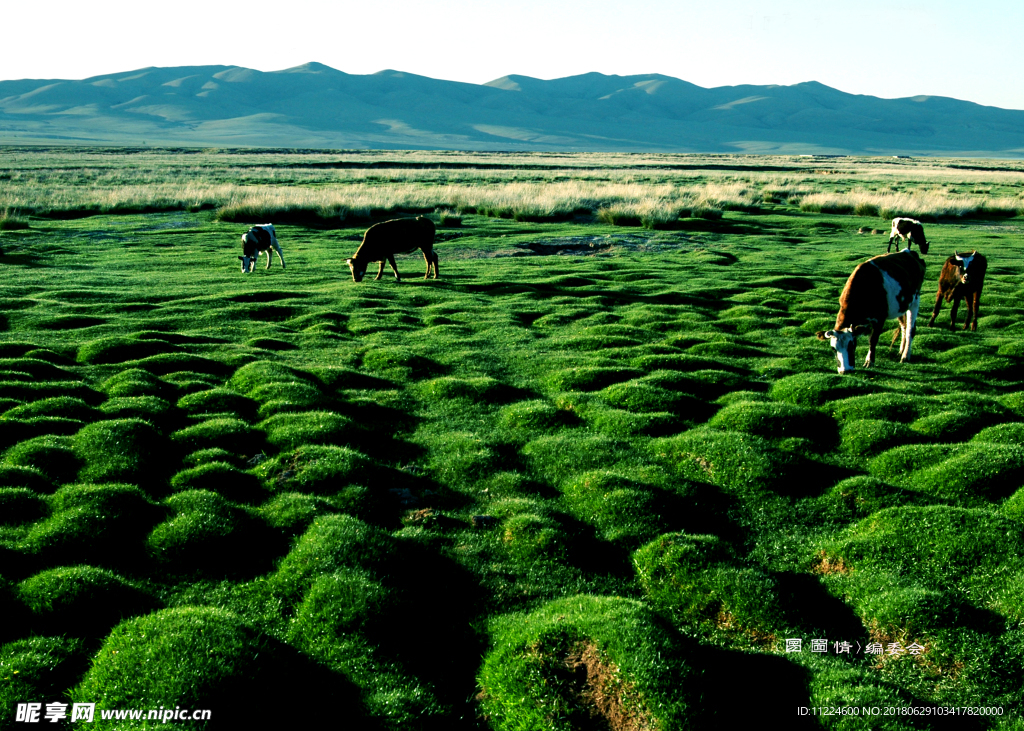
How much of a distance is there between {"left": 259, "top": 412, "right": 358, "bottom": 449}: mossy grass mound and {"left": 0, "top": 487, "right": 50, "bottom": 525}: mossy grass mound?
127 inches

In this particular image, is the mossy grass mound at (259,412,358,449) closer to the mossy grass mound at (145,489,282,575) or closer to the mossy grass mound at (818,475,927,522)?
the mossy grass mound at (145,489,282,575)

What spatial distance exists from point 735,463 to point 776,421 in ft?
6.15

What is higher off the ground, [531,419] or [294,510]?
[531,419]

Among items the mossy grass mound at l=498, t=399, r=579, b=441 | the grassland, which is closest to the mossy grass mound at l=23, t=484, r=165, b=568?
the grassland

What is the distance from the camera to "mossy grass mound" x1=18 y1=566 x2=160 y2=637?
21.8ft

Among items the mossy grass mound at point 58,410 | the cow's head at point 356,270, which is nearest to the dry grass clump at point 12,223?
the cow's head at point 356,270

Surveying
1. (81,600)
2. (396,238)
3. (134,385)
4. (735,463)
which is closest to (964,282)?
(735,463)

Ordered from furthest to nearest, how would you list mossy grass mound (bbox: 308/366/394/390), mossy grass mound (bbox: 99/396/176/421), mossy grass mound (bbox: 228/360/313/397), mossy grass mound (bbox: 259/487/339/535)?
mossy grass mound (bbox: 308/366/394/390), mossy grass mound (bbox: 228/360/313/397), mossy grass mound (bbox: 99/396/176/421), mossy grass mound (bbox: 259/487/339/535)

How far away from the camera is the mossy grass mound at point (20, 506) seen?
827 centimetres

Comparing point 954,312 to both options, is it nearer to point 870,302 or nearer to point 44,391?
point 870,302

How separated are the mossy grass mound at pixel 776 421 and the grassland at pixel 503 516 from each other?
66 millimetres

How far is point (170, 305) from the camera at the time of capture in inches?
809

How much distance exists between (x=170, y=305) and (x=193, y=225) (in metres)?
19.5

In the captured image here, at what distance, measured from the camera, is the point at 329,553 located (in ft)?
25.5
